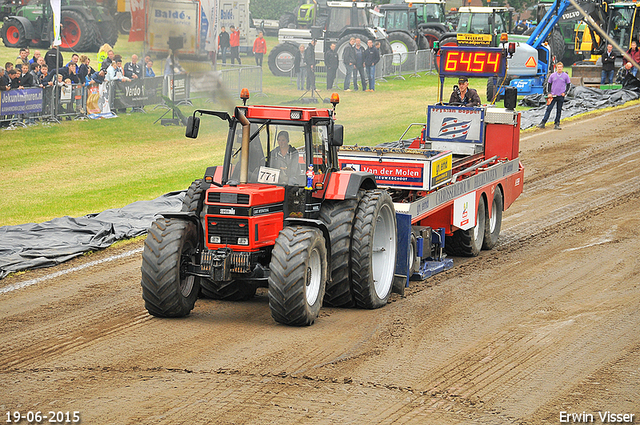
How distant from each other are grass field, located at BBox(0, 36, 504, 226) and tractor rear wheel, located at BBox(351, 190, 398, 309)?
3103 millimetres

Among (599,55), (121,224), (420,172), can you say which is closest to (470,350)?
(420,172)

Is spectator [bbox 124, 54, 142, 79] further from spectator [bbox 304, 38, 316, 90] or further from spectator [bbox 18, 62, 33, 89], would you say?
spectator [bbox 304, 38, 316, 90]

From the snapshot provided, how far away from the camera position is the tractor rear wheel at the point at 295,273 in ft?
27.1

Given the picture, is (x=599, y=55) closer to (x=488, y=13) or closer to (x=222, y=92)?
(x=488, y=13)

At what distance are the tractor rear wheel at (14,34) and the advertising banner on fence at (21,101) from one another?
1187cm

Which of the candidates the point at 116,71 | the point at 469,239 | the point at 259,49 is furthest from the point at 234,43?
A: the point at 469,239

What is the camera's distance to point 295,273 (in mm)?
8242

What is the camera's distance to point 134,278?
1105 cm

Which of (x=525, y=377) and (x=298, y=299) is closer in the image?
(x=525, y=377)

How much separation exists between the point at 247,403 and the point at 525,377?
2.46 meters

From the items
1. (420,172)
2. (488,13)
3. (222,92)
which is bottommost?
(420,172)

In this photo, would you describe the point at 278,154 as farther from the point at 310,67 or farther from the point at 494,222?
the point at 310,67

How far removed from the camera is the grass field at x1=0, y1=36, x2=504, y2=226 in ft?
51.4

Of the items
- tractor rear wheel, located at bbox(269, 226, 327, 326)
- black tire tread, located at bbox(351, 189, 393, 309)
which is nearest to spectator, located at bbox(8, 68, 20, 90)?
black tire tread, located at bbox(351, 189, 393, 309)
